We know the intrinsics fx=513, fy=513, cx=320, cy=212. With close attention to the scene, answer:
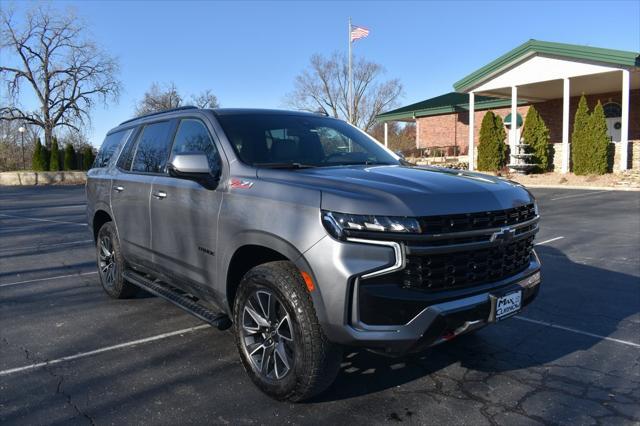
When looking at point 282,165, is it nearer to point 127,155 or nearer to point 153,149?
point 153,149

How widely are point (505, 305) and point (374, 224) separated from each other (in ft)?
3.55

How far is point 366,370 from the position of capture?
12.5 ft

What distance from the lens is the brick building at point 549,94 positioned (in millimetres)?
20859

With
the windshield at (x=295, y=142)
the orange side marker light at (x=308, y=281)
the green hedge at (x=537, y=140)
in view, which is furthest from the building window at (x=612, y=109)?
the orange side marker light at (x=308, y=281)

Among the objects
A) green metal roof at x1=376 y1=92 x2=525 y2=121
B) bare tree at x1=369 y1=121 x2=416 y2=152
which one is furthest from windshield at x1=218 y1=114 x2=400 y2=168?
bare tree at x1=369 y1=121 x2=416 y2=152

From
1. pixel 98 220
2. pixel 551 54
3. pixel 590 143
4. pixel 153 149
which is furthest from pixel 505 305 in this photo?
pixel 551 54

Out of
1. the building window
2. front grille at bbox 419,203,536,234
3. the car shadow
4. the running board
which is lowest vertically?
the car shadow

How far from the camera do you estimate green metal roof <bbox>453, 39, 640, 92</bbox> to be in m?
19.8

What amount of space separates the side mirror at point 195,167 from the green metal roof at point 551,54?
20.8 meters

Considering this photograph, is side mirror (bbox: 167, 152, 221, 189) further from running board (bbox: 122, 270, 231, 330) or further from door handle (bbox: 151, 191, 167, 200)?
running board (bbox: 122, 270, 231, 330)

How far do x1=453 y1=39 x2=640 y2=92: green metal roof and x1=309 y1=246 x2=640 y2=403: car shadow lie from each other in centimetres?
1776

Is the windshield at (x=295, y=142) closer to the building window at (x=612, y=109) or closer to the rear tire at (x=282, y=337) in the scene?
the rear tire at (x=282, y=337)

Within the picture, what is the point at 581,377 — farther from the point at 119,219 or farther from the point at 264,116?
the point at 119,219

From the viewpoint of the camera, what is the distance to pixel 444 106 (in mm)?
31641
